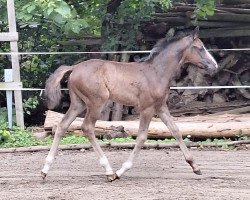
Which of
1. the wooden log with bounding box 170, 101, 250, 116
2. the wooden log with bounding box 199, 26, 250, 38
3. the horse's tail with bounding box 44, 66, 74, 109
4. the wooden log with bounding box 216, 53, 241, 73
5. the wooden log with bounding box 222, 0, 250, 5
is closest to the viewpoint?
the horse's tail with bounding box 44, 66, 74, 109

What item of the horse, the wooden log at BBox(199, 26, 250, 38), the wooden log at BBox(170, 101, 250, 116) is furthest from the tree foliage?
the horse

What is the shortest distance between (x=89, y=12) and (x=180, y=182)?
6317 mm

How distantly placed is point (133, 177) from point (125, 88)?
1.12m

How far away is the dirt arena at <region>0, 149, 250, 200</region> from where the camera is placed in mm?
6828

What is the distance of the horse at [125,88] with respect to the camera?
7875 millimetres

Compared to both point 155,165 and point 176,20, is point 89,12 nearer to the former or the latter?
point 176,20

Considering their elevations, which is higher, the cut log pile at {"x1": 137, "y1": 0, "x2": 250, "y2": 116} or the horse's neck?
the horse's neck

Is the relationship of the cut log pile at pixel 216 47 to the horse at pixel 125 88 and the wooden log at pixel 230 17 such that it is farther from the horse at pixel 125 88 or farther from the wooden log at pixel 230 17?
the horse at pixel 125 88

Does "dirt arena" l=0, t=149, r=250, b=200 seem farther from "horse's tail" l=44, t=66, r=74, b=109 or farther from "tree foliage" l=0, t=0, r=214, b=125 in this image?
"tree foliage" l=0, t=0, r=214, b=125

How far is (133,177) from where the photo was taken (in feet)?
26.0

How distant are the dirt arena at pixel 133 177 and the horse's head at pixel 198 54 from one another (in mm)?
1388

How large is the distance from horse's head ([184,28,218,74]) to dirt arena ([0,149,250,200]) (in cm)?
139

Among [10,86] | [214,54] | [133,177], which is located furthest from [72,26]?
[133,177]

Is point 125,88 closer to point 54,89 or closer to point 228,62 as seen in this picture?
point 54,89
